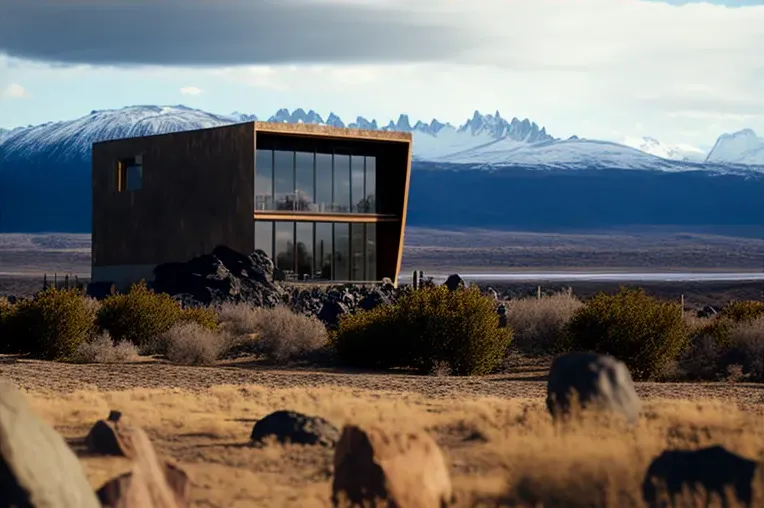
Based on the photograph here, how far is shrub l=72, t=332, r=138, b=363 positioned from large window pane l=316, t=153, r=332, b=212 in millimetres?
17281

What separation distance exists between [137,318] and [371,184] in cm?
1711

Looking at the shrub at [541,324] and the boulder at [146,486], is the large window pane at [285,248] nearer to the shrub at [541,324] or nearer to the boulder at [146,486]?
the shrub at [541,324]

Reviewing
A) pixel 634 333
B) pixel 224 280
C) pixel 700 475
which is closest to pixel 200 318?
pixel 224 280

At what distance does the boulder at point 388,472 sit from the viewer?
10.9 metres

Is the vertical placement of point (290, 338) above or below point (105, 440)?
below

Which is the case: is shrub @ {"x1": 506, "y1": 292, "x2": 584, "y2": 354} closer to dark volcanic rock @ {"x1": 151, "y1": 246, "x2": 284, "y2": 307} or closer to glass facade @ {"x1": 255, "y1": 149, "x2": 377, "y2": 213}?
dark volcanic rock @ {"x1": 151, "y1": 246, "x2": 284, "y2": 307}

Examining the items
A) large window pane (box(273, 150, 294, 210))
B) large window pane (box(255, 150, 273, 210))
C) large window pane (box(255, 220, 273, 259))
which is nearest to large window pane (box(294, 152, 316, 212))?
large window pane (box(273, 150, 294, 210))

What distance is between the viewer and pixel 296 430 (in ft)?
45.4

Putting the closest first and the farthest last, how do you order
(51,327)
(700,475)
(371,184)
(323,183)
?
1. (700,475)
2. (51,327)
3. (323,183)
4. (371,184)

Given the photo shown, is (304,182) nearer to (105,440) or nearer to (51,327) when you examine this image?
(51,327)

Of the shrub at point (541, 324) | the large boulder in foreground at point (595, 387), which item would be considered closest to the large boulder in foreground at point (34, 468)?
the large boulder in foreground at point (595, 387)

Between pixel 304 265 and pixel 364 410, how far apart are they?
3057 centimetres

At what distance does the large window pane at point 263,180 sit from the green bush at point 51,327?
13.8 meters

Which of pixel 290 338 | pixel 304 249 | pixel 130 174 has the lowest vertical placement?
pixel 290 338
